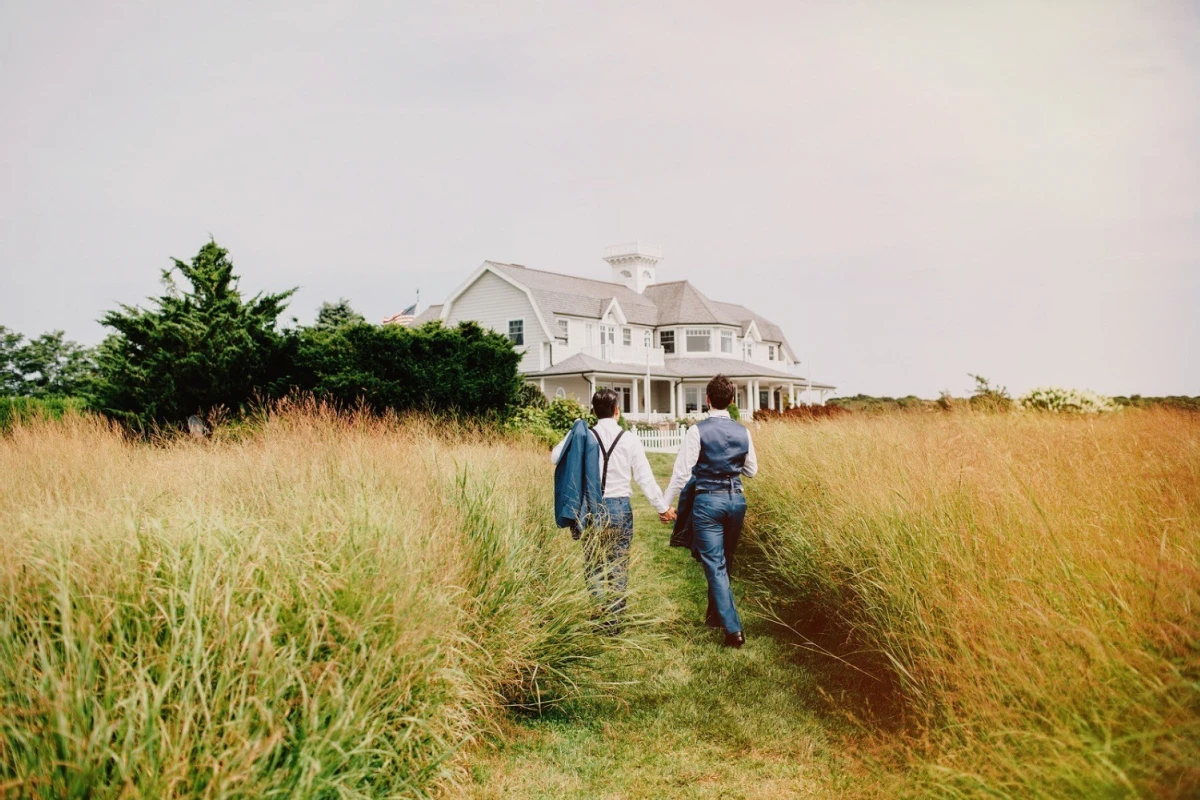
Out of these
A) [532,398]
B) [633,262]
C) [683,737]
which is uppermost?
[633,262]

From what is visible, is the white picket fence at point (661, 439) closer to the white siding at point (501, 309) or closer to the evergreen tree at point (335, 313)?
the white siding at point (501, 309)

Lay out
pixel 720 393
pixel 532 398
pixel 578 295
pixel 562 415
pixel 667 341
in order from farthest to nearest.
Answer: pixel 667 341
pixel 578 295
pixel 532 398
pixel 562 415
pixel 720 393

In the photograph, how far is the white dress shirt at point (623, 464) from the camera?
6.56m

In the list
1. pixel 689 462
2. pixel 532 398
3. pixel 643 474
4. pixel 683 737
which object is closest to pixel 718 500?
pixel 689 462

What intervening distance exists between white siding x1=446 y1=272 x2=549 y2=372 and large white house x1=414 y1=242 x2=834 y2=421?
0.16 ft

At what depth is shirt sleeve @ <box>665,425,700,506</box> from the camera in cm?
660

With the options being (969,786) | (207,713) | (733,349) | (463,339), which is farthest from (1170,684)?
(733,349)

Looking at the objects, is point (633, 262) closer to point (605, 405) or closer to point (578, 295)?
point (578, 295)

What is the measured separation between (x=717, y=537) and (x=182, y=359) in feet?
37.5

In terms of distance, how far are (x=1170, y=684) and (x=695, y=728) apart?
115 inches

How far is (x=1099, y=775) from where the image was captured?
2381 mm

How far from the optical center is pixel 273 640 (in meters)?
3.28

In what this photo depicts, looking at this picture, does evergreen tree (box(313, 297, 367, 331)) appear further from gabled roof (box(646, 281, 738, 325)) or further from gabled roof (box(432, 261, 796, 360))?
gabled roof (box(646, 281, 738, 325))

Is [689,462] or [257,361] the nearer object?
[689,462]
